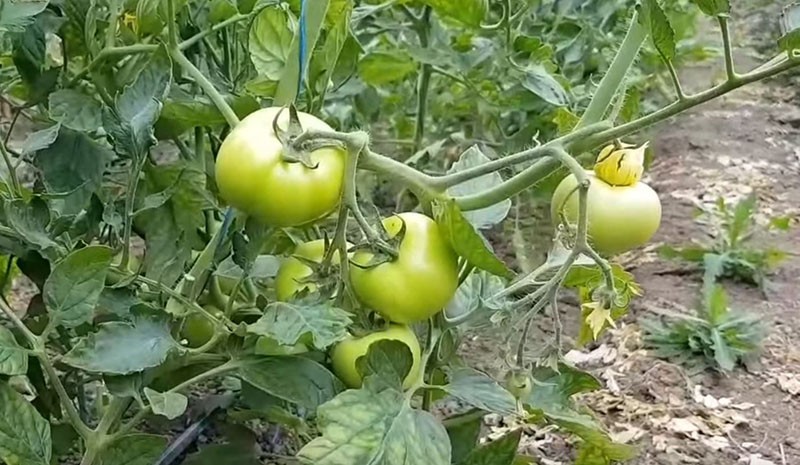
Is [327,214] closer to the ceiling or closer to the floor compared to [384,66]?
closer to the ceiling

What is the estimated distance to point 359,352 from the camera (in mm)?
808

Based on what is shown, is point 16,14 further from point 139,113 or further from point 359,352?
point 359,352

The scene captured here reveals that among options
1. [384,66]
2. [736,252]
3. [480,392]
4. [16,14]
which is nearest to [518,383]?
[480,392]

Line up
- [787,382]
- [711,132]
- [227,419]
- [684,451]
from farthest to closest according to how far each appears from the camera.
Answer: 1. [711,132]
2. [787,382]
3. [684,451]
4. [227,419]

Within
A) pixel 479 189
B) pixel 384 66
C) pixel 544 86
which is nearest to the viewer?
pixel 479 189

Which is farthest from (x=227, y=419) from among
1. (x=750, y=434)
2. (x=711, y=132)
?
(x=711, y=132)

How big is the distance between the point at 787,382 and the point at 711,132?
3.72 feet

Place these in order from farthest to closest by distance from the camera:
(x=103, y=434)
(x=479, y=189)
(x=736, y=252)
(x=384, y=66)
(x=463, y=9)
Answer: (x=736, y=252) → (x=384, y=66) → (x=463, y=9) → (x=479, y=189) → (x=103, y=434)

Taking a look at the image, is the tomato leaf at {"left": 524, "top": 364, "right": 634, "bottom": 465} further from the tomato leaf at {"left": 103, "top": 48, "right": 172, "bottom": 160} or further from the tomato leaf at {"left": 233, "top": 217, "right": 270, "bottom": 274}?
the tomato leaf at {"left": 103, "top": 48, "right": 172, "bottom": 160}

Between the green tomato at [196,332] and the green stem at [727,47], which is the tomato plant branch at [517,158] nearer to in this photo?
the green stem at [727,47]

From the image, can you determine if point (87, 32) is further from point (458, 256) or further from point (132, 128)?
point (458, 256)

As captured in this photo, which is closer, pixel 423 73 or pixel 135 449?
pixel 135 449

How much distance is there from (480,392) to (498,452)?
0.08 metres

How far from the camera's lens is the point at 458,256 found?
77 cm
